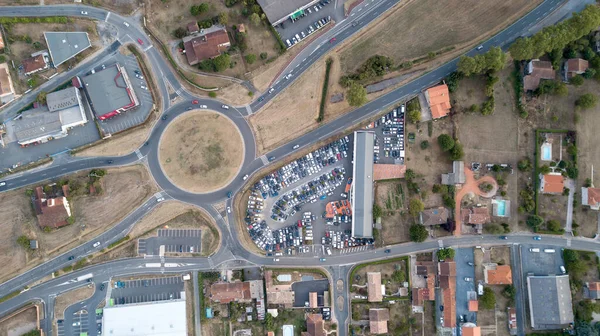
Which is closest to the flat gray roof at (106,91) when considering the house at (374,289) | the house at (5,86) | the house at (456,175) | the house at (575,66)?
the house at (5,86)

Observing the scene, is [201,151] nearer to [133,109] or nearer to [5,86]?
[133,109]

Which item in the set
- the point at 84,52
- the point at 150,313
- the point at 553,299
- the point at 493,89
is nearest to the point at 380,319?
the point at 553,299

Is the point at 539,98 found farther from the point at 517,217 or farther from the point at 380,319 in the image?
the point at 380,319

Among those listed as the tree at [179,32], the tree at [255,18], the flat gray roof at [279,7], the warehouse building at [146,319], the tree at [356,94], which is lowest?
the warehouse building at [146,319]

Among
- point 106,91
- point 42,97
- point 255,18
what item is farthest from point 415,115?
point 42,97

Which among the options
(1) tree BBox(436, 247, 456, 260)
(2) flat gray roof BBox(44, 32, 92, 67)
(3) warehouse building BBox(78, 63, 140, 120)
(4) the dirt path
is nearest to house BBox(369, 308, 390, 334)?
(1) tree BBox(436, 247, 456, 260)

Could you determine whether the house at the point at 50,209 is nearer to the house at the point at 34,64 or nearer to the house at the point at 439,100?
the house at the point at 34,64
